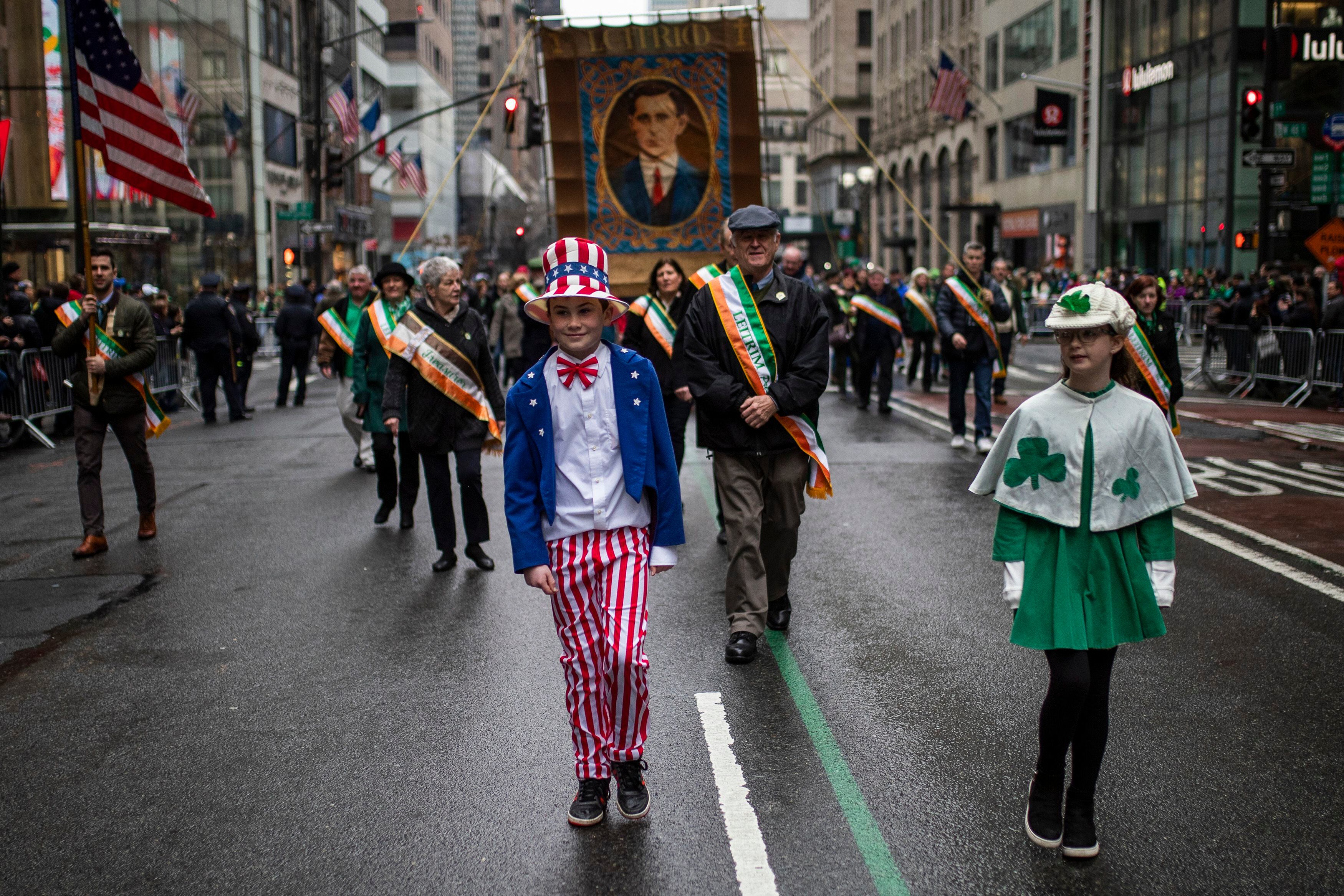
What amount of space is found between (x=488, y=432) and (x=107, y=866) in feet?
14.3

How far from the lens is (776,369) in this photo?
5.93m

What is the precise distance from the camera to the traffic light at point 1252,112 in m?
21.6

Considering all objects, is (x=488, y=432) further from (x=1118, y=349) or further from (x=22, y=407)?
(x=22, y=407)

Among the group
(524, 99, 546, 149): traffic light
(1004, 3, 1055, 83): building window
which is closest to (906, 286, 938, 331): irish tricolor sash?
(524, 99, 546, 149): traffic light

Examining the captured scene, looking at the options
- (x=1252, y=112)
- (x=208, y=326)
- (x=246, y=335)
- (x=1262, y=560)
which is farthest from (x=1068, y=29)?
(x=1262, y=560)

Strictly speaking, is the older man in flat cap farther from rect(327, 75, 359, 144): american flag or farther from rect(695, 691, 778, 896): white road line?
rect(327, 75, 359, 144): american flag

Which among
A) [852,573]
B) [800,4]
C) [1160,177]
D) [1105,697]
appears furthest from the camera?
[800,4]

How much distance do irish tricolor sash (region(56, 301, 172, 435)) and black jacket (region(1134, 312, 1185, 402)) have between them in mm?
6873

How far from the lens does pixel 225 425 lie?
16.6m

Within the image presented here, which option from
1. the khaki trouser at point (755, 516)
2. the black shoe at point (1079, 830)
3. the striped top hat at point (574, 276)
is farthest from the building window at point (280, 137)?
the black shoe at point (1079, 830)

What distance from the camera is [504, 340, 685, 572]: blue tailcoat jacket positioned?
409cm

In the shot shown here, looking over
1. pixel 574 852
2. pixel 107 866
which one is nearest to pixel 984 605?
pixel 574 852

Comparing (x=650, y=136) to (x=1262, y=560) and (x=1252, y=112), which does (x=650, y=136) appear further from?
(x=1252, y=112)

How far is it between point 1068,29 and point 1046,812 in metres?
43.9
